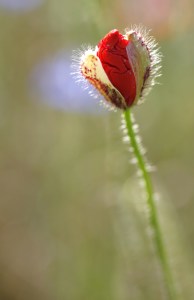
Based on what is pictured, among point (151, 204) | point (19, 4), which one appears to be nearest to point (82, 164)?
point (19, 4)

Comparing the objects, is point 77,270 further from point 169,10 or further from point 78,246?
point 169,10

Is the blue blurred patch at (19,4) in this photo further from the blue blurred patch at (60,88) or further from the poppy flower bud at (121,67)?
the poppy flower bud at (121,67)

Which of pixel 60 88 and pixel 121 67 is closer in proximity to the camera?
pixel 121 67

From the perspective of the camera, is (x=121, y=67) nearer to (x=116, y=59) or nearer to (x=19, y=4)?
(x=116, y=59)

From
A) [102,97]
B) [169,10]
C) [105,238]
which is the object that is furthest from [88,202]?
[102,97]

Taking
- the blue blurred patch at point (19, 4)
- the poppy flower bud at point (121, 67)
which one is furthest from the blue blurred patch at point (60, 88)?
the poppy flower bud at point (121, 67)

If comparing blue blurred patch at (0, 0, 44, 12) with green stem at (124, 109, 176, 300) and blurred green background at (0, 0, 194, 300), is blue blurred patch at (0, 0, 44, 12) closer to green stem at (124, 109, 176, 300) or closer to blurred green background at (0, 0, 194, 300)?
blurred green background at (0, 0, 194, 300)
